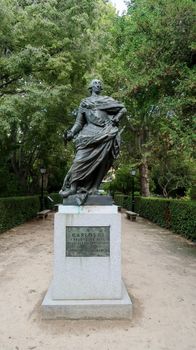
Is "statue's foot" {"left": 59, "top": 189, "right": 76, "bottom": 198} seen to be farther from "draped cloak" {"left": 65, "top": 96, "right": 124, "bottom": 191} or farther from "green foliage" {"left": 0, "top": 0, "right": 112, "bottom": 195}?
"green foliage" {"left": 0, "top": 0, "right": 112, "bottom": 195}

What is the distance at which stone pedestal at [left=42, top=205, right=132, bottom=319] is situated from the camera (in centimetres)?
433

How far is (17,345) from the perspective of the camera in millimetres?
3553

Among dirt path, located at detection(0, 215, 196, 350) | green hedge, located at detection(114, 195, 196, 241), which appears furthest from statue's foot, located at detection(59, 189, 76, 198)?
green hedge, located at detection(114, 195, 196, 241)

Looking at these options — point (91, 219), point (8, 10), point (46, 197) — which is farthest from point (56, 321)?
point (46, 197)

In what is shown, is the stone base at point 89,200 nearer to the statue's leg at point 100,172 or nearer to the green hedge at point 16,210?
the statue's leg at point 100,172

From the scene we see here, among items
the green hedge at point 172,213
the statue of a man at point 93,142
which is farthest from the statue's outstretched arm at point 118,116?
the green hedge at point 172,213

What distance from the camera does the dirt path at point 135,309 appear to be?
3.62 meters

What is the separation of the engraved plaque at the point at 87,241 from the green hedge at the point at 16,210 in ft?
26.9

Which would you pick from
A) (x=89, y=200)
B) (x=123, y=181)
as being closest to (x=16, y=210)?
(x=89, y=200)

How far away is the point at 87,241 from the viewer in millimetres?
4355

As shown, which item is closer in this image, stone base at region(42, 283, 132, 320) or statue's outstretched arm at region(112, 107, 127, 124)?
stone base at region(42, 283, 132, 320)

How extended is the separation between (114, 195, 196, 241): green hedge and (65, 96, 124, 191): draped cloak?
20.7 feet

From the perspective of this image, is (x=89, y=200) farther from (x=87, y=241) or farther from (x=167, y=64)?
(x=167, y=64)

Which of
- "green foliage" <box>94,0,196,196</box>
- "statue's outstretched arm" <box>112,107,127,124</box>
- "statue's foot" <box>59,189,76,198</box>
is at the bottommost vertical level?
"statue's foot" <box>59,189,76,198</box>
